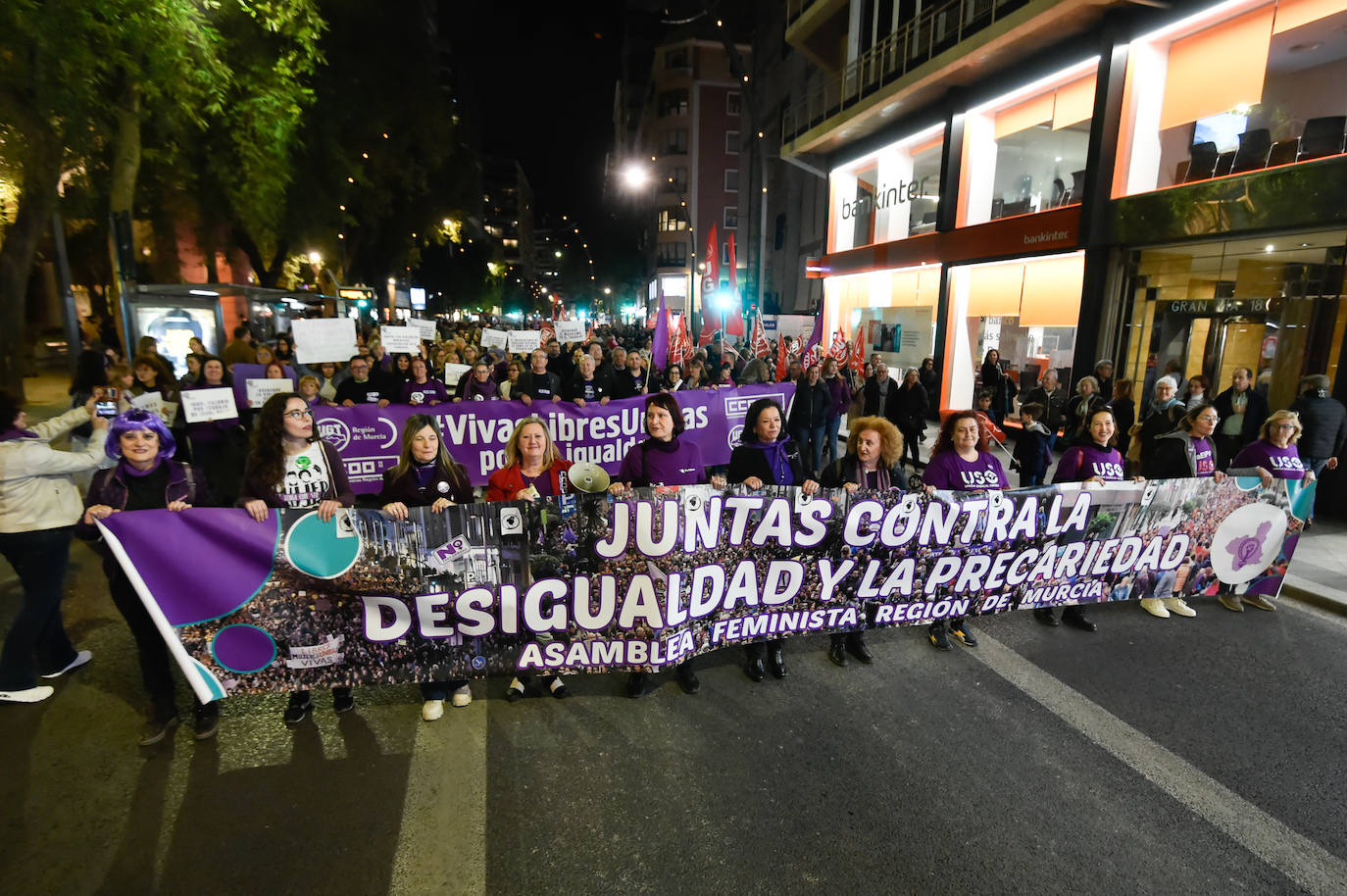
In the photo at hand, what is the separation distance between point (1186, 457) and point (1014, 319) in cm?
1040

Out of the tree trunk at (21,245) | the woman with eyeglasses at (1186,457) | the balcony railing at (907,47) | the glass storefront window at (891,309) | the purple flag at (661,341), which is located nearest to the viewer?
the woman with eyeglasses at (1186,457)

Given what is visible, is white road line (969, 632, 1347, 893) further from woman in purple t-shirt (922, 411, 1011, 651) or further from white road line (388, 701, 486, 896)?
white road line (388, 701, 486, 896)

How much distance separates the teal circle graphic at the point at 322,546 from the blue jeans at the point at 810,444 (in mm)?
6852

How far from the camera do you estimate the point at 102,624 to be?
505 centimetres

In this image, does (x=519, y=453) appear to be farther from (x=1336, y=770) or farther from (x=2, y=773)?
(x=1336, y=770)

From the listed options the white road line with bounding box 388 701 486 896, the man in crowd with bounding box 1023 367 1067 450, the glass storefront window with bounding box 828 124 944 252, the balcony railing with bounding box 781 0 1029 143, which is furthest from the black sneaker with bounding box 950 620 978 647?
the glass storefront window with bounding box 828 124 944 252

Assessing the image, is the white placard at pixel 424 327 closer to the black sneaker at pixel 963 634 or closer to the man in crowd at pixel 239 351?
the man in crowd at pixel 239 351

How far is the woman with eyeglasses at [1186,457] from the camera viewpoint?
216 inches

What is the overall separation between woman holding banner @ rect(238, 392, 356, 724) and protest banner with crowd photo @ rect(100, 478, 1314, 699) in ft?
1.04

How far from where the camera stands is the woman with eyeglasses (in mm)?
5488

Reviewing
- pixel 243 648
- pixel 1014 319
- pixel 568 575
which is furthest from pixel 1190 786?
pixel 1014 319

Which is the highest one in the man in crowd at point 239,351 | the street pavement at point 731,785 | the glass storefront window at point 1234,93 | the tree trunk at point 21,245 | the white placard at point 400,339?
the glass storefront window at point 1234,93

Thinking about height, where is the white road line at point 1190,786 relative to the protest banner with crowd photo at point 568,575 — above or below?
below

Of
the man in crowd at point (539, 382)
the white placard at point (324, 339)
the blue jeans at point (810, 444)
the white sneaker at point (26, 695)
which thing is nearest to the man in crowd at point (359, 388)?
the white placard at point (324, 339)
